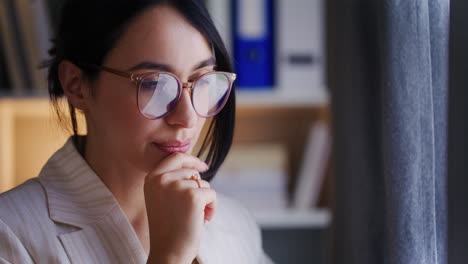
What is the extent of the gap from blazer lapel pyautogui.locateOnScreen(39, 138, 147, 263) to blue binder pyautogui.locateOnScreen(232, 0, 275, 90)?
2.47 ft

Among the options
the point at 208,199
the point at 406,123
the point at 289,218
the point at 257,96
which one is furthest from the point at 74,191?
the point at 289,218

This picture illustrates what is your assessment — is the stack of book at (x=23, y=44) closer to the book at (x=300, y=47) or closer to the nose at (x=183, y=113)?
the book at (x=300, y=47)

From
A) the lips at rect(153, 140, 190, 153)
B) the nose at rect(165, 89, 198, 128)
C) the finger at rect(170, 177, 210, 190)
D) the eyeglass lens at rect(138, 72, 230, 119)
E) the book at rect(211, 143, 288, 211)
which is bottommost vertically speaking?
the book at rect(211, 143, 288, 211)

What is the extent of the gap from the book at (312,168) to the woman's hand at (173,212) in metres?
0.94

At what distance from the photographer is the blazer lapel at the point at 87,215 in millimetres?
923

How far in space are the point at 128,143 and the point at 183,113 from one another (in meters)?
0.11

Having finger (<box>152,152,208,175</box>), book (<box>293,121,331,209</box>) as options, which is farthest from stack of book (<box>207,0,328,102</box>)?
finger (<box>152,152,208,175</box>)

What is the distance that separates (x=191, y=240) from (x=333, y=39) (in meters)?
0.58

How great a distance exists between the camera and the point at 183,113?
885 millimetres

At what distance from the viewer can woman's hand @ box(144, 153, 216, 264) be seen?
83 centimetres

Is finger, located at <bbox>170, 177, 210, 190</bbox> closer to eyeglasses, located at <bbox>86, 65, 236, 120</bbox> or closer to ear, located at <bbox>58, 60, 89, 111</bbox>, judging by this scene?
eyeglasses, located at <bbox>86, 65, 236, 120</bbox>

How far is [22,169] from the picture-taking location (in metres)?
1.90

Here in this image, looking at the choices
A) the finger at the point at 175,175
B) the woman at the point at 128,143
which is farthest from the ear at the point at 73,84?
the finger at the point at 175,175

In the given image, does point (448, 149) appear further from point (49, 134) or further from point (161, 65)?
point (49, 134)
